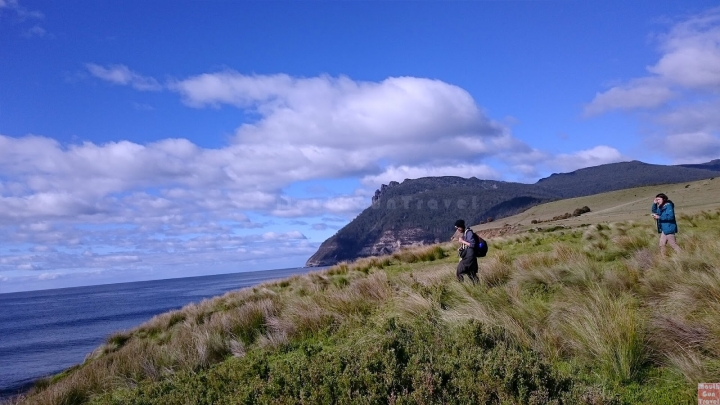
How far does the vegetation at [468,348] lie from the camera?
13.7ft

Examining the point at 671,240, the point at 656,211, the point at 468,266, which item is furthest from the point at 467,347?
the point at 656,211

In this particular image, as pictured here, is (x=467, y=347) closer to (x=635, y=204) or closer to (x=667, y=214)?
(x=667, y=214)

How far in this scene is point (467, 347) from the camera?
16.1ft

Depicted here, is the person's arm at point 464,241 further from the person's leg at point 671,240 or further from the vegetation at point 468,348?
the person's leg at point 671,240

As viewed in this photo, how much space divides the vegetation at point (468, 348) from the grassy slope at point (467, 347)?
0.7 inches

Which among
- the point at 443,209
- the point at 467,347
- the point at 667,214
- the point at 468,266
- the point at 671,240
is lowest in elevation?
the point at 467,347

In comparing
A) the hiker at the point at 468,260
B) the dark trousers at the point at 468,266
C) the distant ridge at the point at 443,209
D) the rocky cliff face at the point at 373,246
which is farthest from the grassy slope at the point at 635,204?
the distant ridge at the point at 443,209

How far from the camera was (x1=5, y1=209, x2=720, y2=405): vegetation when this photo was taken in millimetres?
4184

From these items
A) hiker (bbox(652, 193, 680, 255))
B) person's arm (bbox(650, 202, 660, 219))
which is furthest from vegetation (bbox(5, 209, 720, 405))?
person's arm (bbox(650, 202, 660, 219))

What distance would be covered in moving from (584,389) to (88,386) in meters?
7.69

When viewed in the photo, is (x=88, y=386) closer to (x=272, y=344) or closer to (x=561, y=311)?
(x=272, y=344)

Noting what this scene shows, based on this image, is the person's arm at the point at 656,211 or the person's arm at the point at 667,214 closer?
the person's arm at the point at 667,214

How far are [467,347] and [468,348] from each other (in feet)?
0.19

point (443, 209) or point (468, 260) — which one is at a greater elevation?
point (443, 209)
